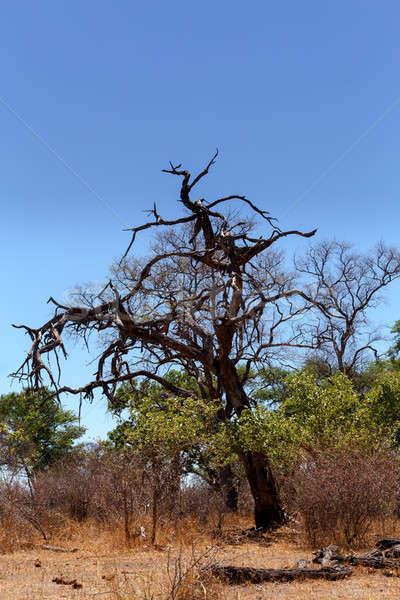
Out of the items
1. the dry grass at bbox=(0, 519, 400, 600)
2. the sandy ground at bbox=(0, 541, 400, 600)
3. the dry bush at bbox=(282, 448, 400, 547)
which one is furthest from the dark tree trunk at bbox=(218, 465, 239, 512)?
the dry bush at bbox=(282, 448, 400, 547)

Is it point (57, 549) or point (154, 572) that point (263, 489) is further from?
point (154, 572)

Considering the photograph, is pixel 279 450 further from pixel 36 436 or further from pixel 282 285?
pixel 36 436

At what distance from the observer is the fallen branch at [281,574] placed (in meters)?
8.20

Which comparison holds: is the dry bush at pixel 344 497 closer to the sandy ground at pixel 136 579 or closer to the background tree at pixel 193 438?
the sandy ground at pixel 136 579

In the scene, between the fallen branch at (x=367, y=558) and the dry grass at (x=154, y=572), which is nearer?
the dry grass at (x=154, y=572)

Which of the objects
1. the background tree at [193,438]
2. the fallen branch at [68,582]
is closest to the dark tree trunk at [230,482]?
the background tree at [193,438]

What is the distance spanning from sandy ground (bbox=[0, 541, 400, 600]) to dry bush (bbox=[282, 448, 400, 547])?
0.71 m

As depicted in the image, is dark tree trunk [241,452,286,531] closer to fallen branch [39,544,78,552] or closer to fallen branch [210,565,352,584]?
fallen branch [39,544,78,552]

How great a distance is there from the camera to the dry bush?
11141 millimetres

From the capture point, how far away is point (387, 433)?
50.5 feet

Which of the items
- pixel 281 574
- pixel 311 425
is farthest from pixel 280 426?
pixel 281 574

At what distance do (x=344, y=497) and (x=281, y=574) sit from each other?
3.04 metres

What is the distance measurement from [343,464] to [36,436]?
2255 cm

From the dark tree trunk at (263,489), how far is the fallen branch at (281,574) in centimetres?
752
